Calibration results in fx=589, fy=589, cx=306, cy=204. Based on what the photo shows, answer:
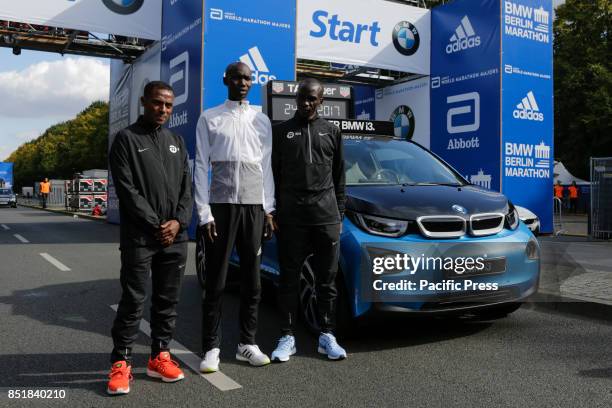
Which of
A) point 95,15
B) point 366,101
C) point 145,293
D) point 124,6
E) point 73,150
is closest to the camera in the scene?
Answer: point 145,293

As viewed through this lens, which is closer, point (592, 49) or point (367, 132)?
point (367, 132)

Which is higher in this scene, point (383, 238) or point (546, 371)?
point (383, 238)

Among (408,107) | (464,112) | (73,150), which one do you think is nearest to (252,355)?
(464,112)

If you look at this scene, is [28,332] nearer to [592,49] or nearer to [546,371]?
[546,371]

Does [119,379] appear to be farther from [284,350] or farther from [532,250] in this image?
[532,250]

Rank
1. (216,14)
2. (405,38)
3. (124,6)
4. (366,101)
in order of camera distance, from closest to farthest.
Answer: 1. (216,14)
2. (124,6)
3. (405,38)
4. (366,101)

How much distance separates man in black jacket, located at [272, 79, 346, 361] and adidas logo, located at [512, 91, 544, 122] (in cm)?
1106

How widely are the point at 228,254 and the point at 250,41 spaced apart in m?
9.11

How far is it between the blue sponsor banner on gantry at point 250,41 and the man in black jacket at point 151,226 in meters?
8.14

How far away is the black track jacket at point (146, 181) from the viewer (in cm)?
342

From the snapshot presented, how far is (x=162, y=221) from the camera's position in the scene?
352 cm

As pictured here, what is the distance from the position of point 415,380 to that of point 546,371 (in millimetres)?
909

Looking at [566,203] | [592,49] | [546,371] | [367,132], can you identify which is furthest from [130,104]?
[592,49]

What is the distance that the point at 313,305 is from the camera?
454 cm
